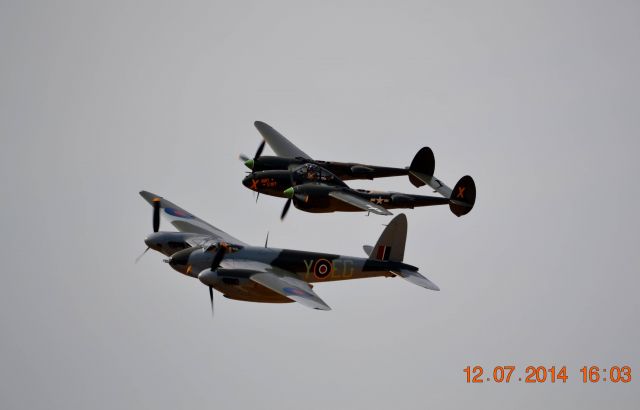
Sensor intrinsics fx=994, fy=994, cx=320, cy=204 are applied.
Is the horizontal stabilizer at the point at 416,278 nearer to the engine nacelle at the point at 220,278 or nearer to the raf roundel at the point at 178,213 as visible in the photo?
the engine nacelle at the point at 220,278

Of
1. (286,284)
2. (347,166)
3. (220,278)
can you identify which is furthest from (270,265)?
(347,166)

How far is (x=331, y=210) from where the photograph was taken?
44.4 m

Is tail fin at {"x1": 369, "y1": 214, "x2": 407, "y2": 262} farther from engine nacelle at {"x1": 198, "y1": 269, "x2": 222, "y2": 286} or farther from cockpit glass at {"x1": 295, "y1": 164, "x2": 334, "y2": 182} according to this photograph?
engine nacelle at {"x1": 198, "y1": 269, "x2": 222, "y2": 286}

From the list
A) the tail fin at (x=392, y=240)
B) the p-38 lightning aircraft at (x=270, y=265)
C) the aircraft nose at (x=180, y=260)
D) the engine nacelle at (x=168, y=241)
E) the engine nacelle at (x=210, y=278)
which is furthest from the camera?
the engine nacelle at (x=168, y=241)

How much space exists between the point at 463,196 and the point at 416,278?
7.14 metres

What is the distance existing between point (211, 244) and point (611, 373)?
1572 cm

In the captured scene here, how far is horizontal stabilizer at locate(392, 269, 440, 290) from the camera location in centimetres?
3862

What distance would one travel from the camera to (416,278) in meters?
39.1

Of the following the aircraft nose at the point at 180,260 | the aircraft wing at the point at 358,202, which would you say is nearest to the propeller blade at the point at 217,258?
the aircraft nose at the point at 180,260

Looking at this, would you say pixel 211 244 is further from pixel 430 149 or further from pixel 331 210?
pixel 430 149

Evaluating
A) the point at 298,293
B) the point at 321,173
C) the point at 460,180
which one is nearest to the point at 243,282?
the point at 298,293

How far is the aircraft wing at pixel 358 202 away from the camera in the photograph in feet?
137

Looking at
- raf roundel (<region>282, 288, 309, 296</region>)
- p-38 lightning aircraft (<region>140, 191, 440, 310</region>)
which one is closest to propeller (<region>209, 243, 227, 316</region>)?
p-38 lightning aircraft (<region>140, 191, 440, 310</region>)

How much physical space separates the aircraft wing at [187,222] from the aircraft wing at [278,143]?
7089 mm
